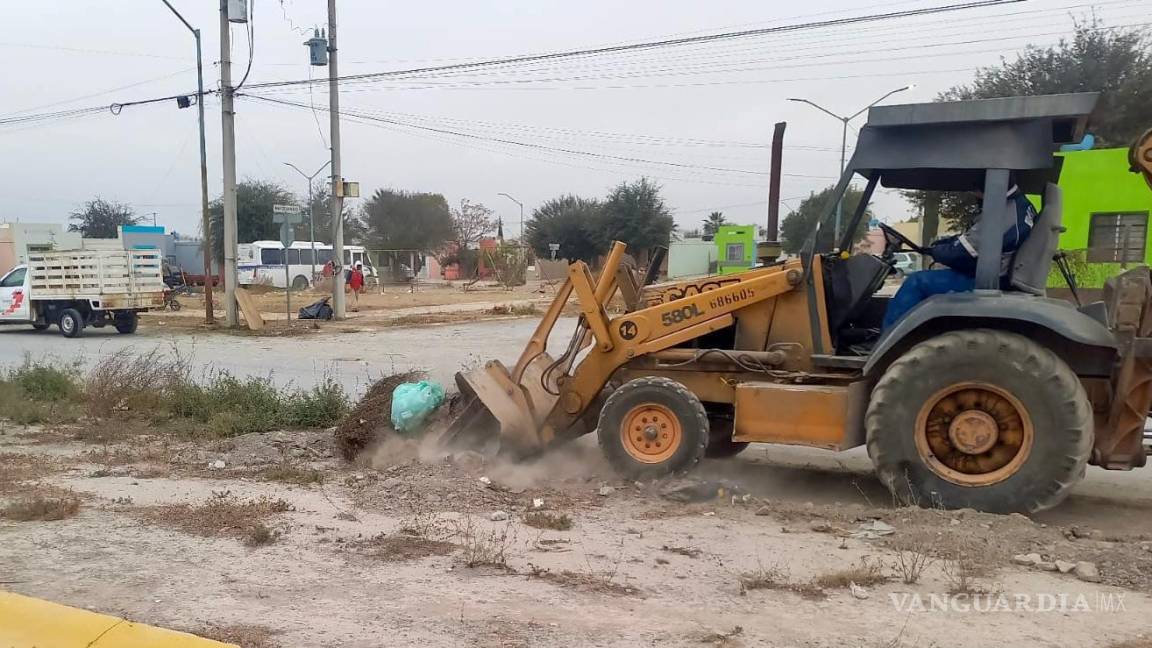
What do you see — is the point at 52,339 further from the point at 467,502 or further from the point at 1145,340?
the point at 1145,340

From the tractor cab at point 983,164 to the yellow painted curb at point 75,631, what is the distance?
463 centimetres

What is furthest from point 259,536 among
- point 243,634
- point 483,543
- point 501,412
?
point 501,412

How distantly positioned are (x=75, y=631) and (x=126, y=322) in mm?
21320

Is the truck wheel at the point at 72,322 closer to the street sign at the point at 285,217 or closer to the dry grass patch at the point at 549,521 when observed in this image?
the street sign at the point at 285,217

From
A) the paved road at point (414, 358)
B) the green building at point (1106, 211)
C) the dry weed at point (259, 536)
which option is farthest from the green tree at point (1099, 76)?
the dry weed at point (259, 536)

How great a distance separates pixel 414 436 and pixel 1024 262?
16.2ft

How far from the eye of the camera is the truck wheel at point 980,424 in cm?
558

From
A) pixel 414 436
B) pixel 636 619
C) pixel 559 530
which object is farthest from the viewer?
pixel 414 436

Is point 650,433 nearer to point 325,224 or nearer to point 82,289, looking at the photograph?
point 82,289

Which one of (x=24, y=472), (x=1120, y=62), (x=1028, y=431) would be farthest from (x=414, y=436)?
(x=1120, y=62)

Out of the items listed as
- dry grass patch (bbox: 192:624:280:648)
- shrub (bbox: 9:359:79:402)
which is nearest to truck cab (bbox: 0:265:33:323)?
shrub (bbox: 9:359:79:402)

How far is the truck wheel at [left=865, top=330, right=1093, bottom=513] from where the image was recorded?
5.58m

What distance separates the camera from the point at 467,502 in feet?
20.7

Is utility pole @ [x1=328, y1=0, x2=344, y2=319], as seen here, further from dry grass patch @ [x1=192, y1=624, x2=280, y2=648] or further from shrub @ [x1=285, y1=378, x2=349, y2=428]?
dry grass patch @ [x1=192, y1=624, x2=280, y2=648]
